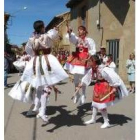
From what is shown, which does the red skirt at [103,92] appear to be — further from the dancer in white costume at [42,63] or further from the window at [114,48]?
the window at [114,48]

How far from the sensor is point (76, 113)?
7.46 m

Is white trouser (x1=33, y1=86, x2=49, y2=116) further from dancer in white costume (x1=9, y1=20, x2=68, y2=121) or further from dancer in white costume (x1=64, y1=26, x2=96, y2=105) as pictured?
dancer in white costume (x1=64, y1=26, x2=96, y2=105)

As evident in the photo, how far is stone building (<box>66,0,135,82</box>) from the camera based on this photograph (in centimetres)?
1446

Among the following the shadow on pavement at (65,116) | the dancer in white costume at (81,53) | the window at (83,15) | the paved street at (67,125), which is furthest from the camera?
the window at (83,15)

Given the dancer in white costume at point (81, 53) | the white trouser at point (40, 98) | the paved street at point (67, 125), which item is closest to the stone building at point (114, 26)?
the paved street at point (67, 125)

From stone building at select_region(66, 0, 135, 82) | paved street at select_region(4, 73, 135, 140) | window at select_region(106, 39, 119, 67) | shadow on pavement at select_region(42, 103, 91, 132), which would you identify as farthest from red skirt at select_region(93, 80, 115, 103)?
window at select_region(106, 39, 119, 67)

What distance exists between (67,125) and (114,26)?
35.6 feet

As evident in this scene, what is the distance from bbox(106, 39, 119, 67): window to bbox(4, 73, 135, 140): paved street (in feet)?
25.3

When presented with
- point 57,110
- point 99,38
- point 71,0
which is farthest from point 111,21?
point 57,110

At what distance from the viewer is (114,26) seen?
16547mm

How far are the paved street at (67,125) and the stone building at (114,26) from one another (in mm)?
6408

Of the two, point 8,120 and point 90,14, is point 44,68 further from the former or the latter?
point 90,14

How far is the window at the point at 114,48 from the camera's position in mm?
16031

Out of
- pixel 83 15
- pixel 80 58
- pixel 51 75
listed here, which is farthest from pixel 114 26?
pixel 51 75
